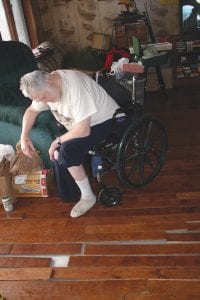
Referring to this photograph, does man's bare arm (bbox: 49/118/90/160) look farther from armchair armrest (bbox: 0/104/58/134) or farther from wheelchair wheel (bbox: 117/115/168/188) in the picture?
armchair armrest (bbox: 0/104/58/134)

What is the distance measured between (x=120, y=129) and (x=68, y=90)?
46cm

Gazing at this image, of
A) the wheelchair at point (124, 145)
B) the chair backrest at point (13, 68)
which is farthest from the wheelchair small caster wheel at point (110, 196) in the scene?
the chair backrest at point (13, 68)

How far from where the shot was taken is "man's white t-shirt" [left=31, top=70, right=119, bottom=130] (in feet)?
6.40

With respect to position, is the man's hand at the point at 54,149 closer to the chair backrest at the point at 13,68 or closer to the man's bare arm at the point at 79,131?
the man's bare arm at the point at 79,131

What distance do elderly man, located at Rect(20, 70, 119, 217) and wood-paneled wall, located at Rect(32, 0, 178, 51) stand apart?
295 centimetres

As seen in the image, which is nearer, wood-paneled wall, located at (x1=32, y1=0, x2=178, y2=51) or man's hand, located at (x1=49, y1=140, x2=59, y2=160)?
man's hand, located at (x1=49, y1=140, x2=59, y2=160)

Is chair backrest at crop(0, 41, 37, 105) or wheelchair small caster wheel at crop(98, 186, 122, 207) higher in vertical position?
chair backrest at crop(0, 41, 37, 105)

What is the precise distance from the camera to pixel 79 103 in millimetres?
1943

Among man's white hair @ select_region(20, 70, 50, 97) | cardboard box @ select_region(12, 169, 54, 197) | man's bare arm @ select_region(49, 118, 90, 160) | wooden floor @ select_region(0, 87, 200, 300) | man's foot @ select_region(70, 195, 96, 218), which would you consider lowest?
wooden floor @ select_region(0, 87, 200, 300)

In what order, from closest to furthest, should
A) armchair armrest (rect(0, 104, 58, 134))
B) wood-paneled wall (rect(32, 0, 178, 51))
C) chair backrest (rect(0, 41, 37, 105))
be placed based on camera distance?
armchair armrest (rect(0, 104, 58, 134)), chair backrest (rect(0, 41, 37, 105)), wood-paneled wall (rect(32, 0, 178, 51))

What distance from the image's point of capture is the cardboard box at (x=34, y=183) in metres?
2.51

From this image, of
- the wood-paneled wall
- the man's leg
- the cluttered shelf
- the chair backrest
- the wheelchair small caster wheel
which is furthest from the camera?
the wood-paneled wall

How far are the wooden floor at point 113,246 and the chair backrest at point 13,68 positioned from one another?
923mm

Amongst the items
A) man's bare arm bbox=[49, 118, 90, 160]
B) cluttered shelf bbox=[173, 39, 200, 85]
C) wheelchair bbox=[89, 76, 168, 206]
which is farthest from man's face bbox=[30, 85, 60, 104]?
cluttered shelf bbox=[173, 39, 200, 85]
